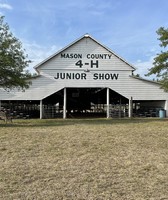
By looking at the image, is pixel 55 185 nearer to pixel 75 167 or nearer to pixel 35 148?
pixel 75 167

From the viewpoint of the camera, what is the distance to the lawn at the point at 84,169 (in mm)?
5504

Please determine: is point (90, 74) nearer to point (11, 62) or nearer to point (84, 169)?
point (11, 62)

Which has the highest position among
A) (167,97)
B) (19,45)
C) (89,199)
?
(19,45)

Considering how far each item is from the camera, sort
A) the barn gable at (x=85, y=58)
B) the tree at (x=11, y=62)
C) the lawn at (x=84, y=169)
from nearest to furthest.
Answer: the lawn at (x=84, y=169) → the tree at (x=11, y=62) → the barn gable at (x=85, y=58)

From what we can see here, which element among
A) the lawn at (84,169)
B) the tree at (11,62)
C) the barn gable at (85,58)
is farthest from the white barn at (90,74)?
the lawn at (84,169)

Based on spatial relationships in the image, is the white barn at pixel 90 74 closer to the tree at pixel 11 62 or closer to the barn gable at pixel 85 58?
the barn gable at pixel 85 58

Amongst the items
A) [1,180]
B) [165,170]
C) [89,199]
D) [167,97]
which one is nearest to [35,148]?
[1,180]

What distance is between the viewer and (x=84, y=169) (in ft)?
23.3

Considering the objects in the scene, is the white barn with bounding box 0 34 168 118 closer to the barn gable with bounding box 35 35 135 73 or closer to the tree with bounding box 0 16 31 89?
the barn gable with bounding box 35 35 135 73

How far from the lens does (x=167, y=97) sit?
28.7m

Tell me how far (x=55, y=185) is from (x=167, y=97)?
79.2 feet

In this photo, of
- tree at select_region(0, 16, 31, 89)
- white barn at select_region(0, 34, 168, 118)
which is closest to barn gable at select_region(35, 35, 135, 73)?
white barn at select_region(0, 34, 168, 118)

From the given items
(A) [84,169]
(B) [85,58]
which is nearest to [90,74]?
(B) [85,58]

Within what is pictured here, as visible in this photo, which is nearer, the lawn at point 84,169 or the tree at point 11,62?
the lawn at point 84,169
